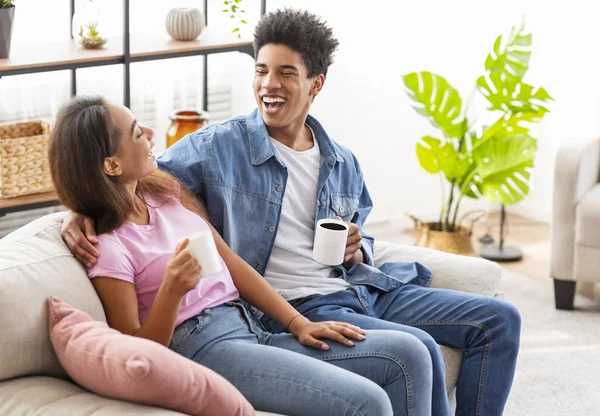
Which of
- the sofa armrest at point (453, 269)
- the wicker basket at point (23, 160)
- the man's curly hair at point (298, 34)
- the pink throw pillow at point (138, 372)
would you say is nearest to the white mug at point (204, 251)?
the pink throw pillow at point (138, 372)

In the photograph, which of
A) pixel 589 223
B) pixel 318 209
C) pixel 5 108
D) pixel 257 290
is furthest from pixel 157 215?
pixel 589 223

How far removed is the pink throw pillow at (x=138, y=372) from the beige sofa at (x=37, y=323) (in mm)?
28

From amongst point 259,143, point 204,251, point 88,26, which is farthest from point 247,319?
point 88,26

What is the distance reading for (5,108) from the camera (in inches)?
138

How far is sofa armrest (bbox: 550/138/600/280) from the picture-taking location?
3.54 m

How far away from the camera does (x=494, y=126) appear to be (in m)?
3.98

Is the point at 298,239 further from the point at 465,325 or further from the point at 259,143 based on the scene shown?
the point at 465,325

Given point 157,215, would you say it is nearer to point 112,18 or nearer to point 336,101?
point 112,18

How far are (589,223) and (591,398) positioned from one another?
0.73 metres

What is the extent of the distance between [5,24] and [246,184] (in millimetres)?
1167

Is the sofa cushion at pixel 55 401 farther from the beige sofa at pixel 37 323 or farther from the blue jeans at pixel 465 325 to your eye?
the blue jeans at pixel 465 325

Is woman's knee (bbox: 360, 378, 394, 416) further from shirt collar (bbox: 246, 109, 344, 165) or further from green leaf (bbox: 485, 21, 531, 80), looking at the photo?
green leaf (bbox: 485, 21, 531, 80)

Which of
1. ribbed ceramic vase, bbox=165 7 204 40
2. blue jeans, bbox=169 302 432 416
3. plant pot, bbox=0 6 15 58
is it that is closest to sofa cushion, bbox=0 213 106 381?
blue jeans, bbox=169 302 432 416

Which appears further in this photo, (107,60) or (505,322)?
(107,60)
